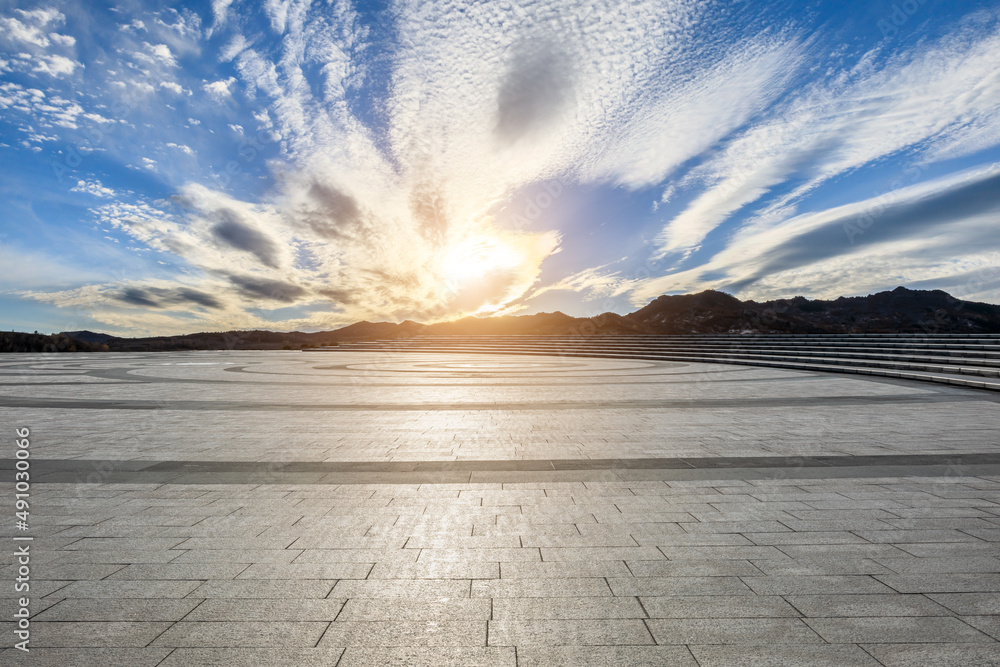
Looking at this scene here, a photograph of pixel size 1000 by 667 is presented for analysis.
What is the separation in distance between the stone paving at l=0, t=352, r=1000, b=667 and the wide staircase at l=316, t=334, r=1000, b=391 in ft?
29.0

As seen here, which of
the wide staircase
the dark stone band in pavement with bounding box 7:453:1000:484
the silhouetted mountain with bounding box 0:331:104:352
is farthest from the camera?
the silhouetted mountain with bounding box 0:331:104:352

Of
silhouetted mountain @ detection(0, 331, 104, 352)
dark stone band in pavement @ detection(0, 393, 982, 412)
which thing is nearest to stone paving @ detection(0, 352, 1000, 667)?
dark stone band in pavement @ detection(0, 393, 982, 412)

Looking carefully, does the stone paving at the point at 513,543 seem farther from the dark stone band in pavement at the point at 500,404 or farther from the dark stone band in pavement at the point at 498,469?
the dark stone band in pavement at the point at 500,404

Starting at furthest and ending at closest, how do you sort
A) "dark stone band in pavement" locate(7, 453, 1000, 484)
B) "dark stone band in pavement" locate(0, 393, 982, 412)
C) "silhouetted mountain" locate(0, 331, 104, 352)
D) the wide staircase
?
1. "silhouetted mountain" locate(0, 331, 104, 352)
2. the wide staircase
3. "dark stone band in pavement" locate(0, 393, 982, 412)
4. "dark stone band in pavement" locate(7, 453, 1000, 484)

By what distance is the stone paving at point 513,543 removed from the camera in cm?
237

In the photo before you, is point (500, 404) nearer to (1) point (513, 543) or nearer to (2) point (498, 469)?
(2) point (498, 469)

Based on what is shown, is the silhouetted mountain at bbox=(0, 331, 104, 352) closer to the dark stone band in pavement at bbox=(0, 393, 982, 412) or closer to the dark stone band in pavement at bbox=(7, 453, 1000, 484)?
the dark stone band in pavement at bbox=(0, 393, 982, 412)

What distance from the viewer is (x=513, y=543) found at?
351 cm

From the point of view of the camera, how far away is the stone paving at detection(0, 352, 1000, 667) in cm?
237

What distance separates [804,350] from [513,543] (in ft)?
76.7

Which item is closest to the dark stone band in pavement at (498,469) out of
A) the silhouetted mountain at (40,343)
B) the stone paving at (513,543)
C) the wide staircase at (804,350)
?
the stone paving at (513,543)

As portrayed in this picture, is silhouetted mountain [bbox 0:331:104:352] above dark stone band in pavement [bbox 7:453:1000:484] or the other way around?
above

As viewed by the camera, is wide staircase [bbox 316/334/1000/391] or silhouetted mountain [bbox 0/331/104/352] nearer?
wide staircase [bbox 316/334/1000/391]

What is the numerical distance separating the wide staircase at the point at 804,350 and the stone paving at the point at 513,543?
8826mm
